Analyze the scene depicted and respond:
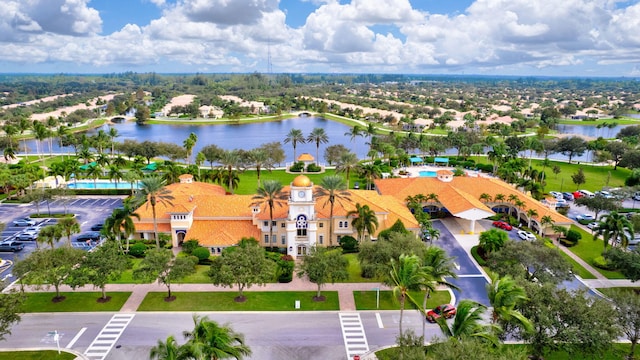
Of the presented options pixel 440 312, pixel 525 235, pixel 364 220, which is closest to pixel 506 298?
pixel 440 312

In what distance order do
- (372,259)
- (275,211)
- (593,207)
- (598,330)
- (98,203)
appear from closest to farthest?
(598,330) → (372,259) → (275,211) → (593,207) → (98,203)

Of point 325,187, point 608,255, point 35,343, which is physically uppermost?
point 325,187

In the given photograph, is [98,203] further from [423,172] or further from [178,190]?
[423,172]

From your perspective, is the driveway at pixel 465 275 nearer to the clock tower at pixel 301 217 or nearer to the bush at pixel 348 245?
the bush at pixel 348 245

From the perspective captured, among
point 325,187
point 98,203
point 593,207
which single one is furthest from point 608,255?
point 98,203

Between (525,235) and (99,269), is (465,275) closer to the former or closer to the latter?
(525,235)

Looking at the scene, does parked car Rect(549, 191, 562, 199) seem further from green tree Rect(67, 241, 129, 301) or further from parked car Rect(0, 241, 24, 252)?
parked car Rect(0, 241, 24, 252)

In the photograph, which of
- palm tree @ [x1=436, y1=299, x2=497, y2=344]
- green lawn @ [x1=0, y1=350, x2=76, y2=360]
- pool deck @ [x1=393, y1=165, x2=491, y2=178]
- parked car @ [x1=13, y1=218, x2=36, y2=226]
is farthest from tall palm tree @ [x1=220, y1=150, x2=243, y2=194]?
palm tree @ [x1=436, y1=299, x2=497, y2=344]
